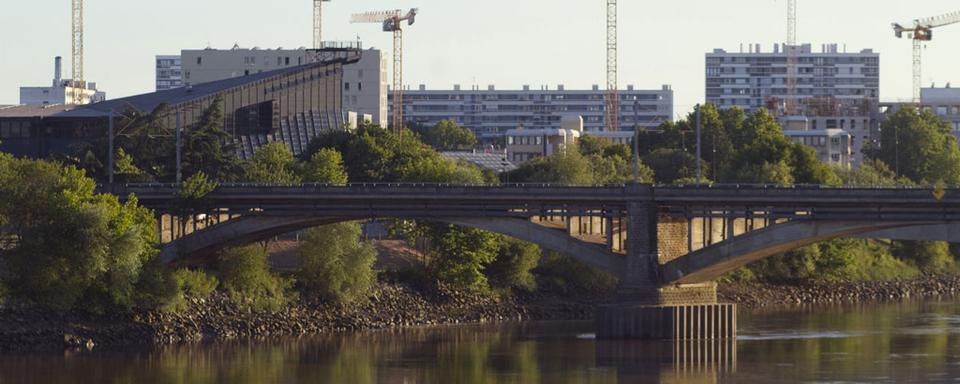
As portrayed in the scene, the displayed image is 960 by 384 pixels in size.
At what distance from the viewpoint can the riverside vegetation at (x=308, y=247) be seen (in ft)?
327

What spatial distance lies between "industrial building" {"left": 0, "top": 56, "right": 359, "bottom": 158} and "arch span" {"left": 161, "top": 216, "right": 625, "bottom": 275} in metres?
19.5

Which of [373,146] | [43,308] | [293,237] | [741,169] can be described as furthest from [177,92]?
[43,308]

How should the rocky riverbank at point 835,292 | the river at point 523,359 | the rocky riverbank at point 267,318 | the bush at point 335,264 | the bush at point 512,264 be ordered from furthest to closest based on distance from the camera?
the rocky riverbank at point 835,292 → the bush at point 512,264 → the bush at point 335,264 → the rocky riverbank at point 267,318 → the river at point 523,359

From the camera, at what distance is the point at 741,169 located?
6363 inches

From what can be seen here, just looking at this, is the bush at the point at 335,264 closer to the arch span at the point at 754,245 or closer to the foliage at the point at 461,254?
the foliage at the point at 461,254

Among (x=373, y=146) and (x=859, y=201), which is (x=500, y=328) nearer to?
(x=859, y=201)

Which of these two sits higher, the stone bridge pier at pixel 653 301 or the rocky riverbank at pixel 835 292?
the stone bridge pier at pixel 653 301

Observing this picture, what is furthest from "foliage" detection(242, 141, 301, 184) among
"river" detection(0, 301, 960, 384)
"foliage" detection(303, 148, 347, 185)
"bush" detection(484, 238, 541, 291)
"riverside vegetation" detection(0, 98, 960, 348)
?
"river" detection(0, 301, 960, 384)

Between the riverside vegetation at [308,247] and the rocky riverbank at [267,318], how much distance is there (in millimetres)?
287

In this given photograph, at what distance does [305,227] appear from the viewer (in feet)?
357

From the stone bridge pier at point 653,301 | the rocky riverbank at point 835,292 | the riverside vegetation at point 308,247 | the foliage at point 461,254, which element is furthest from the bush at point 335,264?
the rocky riverbank at point 835,292

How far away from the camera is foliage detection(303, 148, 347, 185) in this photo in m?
132

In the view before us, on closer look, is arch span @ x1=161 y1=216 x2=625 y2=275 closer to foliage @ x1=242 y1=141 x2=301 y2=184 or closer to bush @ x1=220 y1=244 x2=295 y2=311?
bush @ x1=220 y1=244 x2=295 y2=311

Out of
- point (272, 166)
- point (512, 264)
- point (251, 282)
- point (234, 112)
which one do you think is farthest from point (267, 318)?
point (234, 112)
